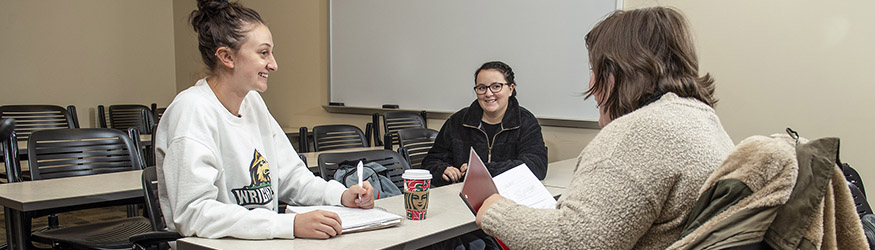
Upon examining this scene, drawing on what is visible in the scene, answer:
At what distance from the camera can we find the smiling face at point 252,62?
5.65ft

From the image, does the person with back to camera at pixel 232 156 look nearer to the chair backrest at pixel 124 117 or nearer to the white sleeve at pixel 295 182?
the white sleeve at pixel 295 182

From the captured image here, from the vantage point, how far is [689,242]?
3.23 ft

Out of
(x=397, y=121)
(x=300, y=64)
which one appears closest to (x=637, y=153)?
(x=397, y=121)

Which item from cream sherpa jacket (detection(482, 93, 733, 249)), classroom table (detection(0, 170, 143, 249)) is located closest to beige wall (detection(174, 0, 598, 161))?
classroom table (detection(0, 170, 143, 249))

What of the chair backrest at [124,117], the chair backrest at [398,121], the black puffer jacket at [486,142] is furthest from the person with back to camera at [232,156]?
the chair backrest at [124,117]

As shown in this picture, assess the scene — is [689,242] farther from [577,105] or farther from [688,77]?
[577,105]

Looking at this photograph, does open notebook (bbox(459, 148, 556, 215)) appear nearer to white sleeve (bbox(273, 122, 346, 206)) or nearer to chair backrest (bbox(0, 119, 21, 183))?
white sleeve (bbox(273, 122, 346, 206))

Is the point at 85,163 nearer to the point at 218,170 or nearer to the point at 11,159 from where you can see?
the point at 11,159

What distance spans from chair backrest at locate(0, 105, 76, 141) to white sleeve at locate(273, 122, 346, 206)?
3.70 meters

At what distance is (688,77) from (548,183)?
5.42 ft

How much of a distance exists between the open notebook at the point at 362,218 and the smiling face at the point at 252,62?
37 centimetres

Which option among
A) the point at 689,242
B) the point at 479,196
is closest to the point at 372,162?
the point at 479,196

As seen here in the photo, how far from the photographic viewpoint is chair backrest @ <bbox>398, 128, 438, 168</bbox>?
3.56m

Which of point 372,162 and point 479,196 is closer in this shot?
point 479,196
